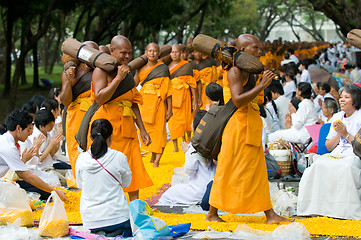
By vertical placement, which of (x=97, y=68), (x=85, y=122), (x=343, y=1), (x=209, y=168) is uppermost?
(x=343, y=1)

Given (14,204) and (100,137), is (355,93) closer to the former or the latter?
(100,137)

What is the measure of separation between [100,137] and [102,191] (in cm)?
50

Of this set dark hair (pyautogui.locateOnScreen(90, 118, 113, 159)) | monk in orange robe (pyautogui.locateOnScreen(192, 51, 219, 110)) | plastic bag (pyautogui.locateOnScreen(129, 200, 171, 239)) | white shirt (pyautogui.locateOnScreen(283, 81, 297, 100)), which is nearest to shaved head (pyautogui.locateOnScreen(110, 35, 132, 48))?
dark hair (pyautogui.locateOnScreen(90, 118, 113, 159))

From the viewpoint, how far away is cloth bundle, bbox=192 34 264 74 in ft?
17.9

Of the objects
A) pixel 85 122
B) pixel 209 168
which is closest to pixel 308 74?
pixel 209 168

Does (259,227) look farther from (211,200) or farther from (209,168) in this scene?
(209,168)

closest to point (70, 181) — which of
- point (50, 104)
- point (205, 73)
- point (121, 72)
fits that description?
point (50, 104)

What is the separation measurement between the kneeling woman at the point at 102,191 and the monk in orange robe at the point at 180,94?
5.86m

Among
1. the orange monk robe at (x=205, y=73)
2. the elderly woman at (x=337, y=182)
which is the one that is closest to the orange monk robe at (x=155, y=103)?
the orange monk robe at (x=205, y=73)

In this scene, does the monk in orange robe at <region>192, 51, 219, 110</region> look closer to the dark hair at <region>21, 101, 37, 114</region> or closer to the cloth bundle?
the dark hair at <region>21, 101, 37, 114</region>

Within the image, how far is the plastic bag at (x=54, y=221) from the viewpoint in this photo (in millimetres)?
5188

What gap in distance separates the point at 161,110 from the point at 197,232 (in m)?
4.62

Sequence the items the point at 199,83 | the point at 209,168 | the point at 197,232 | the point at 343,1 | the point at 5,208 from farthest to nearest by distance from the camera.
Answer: the point at 343,1, the point at 199,83, the point at 209,168, the point at 5,208, the point at 197,232

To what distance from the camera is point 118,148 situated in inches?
244
